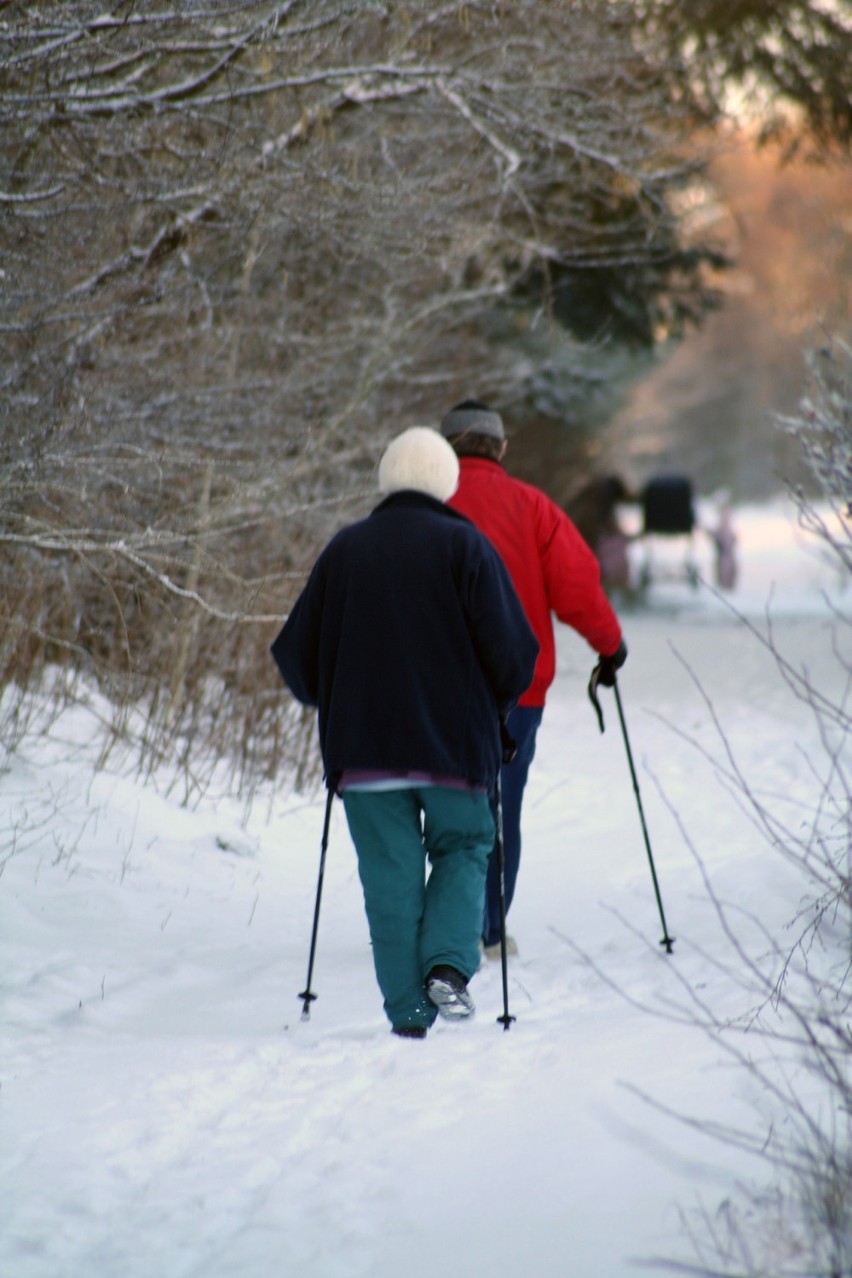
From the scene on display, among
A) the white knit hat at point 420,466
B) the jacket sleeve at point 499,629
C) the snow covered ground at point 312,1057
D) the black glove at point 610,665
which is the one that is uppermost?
the white knit hat at point 420,466

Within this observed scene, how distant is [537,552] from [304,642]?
105 cm

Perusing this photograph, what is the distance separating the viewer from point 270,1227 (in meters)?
3.27

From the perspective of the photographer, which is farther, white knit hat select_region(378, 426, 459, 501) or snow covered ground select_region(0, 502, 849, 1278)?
white knit hat select_region(378, 426, 459, 501)

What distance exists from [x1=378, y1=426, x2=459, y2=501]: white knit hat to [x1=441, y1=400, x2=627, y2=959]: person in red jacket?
0.60m

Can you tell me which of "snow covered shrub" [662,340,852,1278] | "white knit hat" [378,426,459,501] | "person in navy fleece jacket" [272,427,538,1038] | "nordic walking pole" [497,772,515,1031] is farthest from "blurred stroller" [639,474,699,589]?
"person in navy fleece jacket" [272,427,538,1038]

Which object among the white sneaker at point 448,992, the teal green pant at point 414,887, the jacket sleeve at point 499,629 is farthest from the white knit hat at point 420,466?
the white sneaker at point 448,992

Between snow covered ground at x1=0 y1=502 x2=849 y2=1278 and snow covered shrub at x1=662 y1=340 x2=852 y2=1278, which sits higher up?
snow covered shrub at x1=662 y1=340 x2=852 y2=1278

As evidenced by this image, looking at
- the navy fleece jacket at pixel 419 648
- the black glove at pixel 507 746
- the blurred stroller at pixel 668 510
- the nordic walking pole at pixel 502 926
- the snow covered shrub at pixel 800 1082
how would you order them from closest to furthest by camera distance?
the snow covered shrub at pixel 800 1082 → the navy fleece jacket at pixel 419 648 → the nordic walking pole at pixel 502 926 → the black glove at pixel 507 746 → the blurred stroller at pixel 668 510

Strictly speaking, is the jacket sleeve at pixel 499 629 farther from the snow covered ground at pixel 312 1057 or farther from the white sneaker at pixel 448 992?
the white sneaker at pixel 448 992

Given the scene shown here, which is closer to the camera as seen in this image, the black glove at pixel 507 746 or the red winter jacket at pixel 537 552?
the black glove at pixel 507 746

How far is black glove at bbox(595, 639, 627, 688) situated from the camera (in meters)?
5.48

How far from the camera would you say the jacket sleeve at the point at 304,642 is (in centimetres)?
465

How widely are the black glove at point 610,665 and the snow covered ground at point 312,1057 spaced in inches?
14.2

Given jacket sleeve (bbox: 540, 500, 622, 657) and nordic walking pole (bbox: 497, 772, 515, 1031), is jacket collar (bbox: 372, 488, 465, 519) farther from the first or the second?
nordic walking pole (bbox: 497, 772, 515, 1031)
